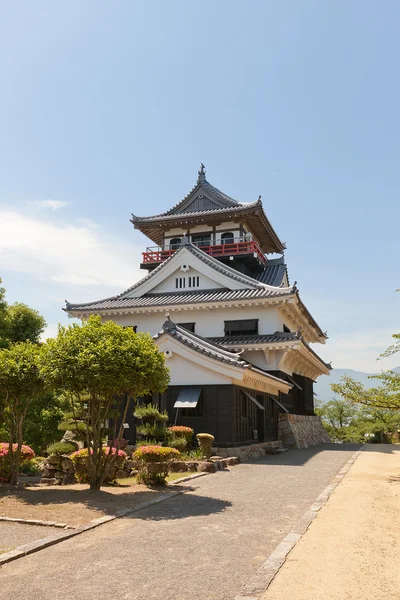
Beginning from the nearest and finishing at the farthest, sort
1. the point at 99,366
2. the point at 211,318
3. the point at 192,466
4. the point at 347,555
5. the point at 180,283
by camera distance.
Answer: the point at 347,555, the point at 99,366, the point at 192,466, the point at 211,318, the point at 180,283

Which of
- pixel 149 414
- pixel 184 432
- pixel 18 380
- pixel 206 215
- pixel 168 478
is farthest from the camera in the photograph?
pixel 206 215

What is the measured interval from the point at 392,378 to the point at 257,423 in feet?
36.7

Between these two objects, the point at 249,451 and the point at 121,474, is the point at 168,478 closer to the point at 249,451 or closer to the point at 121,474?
the point at 121,474

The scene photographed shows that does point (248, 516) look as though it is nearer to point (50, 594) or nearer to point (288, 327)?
point (50, 594)

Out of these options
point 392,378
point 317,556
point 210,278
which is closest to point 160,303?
point 210,278

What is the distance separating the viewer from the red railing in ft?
115

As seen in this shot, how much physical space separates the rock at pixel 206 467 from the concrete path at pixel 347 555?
226 inches

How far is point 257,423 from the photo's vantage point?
86.3 feet

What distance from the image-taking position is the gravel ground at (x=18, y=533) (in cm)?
764

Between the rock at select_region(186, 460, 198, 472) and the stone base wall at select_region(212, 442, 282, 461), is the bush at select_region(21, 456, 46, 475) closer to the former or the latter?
the rock at select_region(186, 460, 198, 472)

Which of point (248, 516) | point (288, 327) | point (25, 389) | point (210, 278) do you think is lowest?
point (248, 516)

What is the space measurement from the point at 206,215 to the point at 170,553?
3058 centimetres

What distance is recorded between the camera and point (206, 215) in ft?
119

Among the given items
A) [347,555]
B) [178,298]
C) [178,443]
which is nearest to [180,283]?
[178,298]
